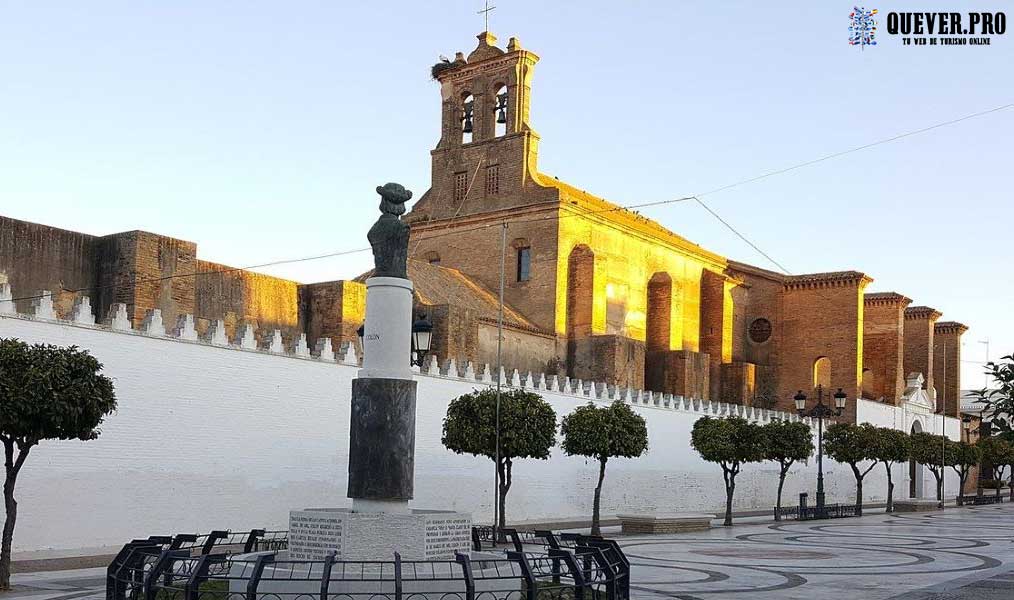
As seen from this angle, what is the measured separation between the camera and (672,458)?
36.8 m

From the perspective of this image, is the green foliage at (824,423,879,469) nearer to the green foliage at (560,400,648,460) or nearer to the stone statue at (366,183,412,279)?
the green foliage at (560,400,648,460)

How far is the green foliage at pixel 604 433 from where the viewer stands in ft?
82.4

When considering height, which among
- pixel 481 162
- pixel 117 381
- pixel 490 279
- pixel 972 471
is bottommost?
pixel 972 471

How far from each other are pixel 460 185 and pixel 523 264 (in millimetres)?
5300

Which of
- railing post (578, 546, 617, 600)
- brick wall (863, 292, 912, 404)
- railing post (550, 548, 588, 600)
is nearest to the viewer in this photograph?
railing post (550, 548, 588, 600)

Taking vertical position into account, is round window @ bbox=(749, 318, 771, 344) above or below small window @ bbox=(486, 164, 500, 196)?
below

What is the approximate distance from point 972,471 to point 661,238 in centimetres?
3144

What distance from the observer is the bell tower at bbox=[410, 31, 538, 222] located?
146 feet

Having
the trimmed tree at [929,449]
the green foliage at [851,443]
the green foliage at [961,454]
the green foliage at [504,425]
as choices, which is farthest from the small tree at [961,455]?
the green foliage at [504,425]

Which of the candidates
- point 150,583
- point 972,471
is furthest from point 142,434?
point 972,471

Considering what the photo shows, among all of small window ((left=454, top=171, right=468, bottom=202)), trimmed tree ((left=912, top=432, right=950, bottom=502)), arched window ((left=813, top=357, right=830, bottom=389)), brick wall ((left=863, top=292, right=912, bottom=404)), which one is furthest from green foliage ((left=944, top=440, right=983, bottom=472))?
small window ((left=454, top=171, right=468, bottom=202))

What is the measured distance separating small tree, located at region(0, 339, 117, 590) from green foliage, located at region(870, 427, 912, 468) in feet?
104

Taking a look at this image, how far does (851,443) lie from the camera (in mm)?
39062

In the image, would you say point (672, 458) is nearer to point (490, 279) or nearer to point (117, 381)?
point (490, 279)
